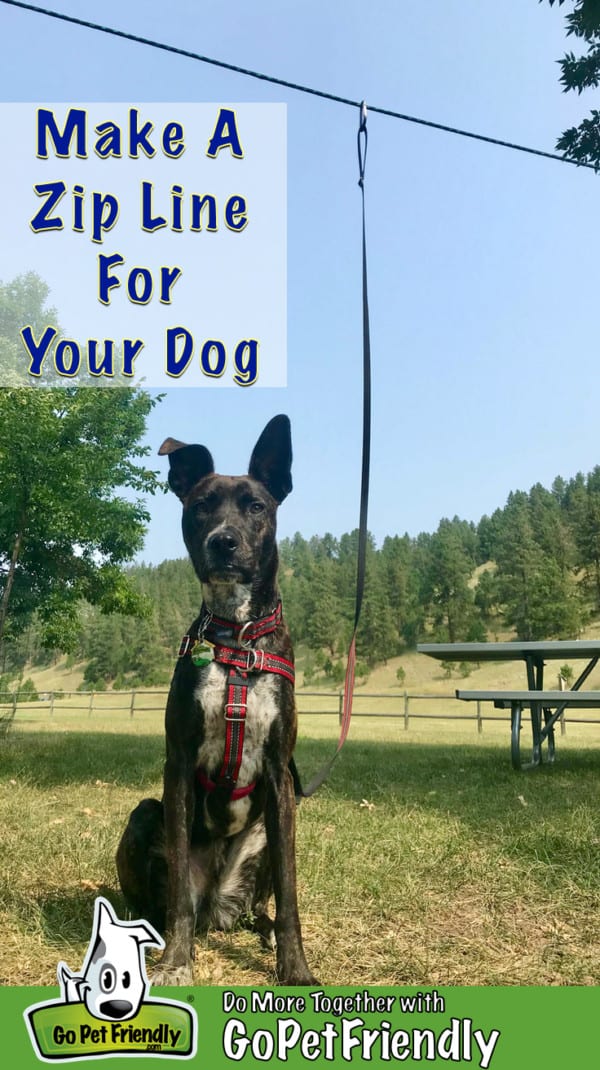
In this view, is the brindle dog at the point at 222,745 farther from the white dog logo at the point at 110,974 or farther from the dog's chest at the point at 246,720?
the white dog logo at the point at 110,974

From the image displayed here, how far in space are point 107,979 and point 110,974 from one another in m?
0.01

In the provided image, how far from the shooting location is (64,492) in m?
11.9

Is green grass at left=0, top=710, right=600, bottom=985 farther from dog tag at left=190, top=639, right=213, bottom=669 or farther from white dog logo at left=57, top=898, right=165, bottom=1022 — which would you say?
dog tag at left=190, top=639, right=213, bottom=669

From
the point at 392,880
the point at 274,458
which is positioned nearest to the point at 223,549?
the point at 274,458

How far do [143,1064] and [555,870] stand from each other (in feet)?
9.27

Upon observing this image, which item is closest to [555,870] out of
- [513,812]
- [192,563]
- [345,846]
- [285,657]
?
[345,846]

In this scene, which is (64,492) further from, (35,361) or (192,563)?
(192,563)

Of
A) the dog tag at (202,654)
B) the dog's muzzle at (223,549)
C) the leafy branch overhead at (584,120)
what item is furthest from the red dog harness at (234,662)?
the leafy branch overhead at (584,120)

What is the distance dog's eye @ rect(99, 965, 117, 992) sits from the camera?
2055 mm

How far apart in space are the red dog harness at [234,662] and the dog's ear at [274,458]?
49 cm

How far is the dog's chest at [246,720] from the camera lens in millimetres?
2596

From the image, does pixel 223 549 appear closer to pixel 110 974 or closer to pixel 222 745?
pixel 222 745

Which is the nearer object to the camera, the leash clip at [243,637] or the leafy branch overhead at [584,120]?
the leash clip at [243,637]

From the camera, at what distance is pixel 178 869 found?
257 centimetres
